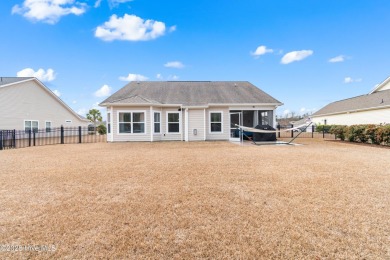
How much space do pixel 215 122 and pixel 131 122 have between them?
6.57m

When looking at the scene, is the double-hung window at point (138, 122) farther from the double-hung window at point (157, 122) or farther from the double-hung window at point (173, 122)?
the double-hung window at point (173, 122)

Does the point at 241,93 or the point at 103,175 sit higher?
the point at 241,93

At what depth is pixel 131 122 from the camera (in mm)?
15688

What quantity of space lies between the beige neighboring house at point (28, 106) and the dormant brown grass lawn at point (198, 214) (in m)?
17.2

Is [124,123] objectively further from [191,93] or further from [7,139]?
[7,139]

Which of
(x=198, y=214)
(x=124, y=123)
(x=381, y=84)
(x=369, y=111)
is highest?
(x=381, y=84)

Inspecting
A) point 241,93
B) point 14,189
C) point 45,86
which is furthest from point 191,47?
point 14,189

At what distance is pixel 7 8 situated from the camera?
1348 cm

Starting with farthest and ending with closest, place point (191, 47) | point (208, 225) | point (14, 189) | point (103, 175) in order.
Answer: point (191, 47) < point (103, 175) < point (14, 189) < point (208, 225)

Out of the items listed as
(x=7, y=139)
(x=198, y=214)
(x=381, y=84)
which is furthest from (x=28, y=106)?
(x=381, y=84)

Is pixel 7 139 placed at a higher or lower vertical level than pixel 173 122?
lower

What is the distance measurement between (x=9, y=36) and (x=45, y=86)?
6404mm

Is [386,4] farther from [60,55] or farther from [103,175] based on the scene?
[60,55]

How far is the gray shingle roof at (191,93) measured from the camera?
1691cm
